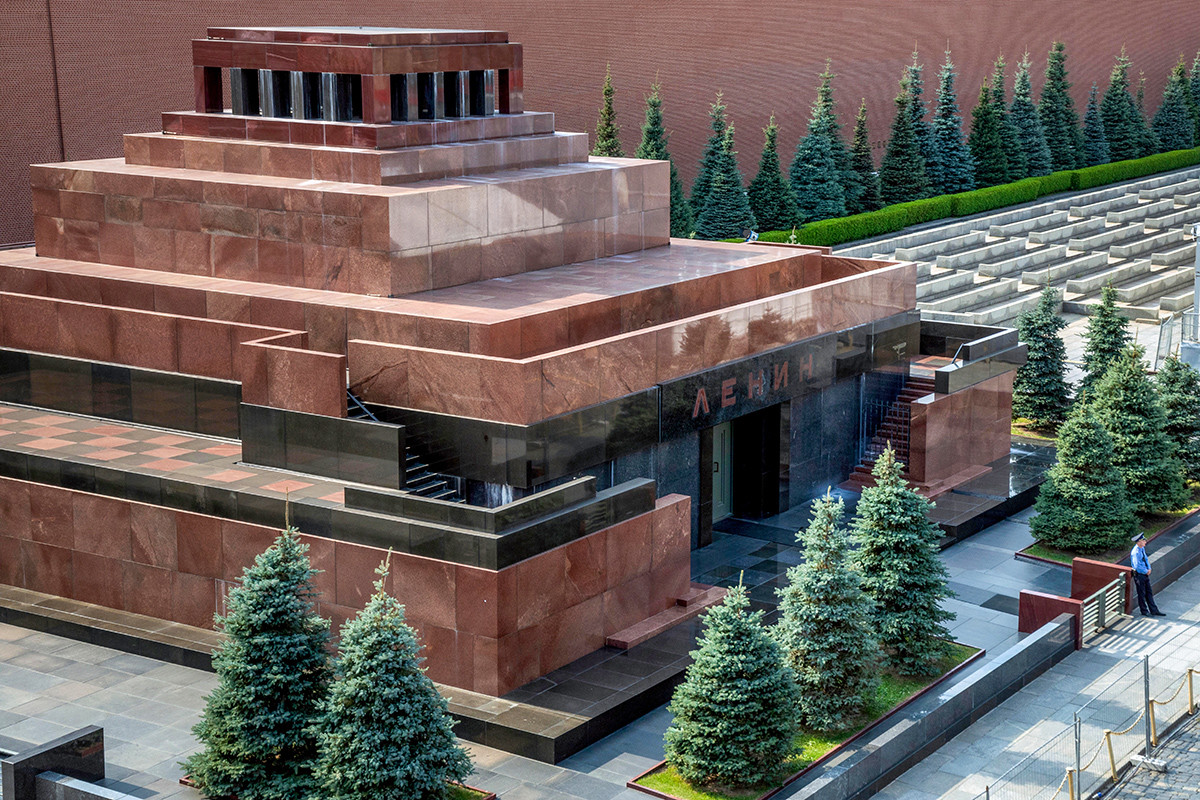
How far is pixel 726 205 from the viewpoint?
43781mm

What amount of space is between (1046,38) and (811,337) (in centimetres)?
4839

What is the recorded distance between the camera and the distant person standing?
2202 cm

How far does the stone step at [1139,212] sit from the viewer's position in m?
55.0

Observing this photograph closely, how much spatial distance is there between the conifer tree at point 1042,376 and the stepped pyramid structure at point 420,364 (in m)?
3.18

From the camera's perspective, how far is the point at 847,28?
56250 millimetres

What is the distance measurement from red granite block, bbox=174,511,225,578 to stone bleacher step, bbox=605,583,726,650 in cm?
505

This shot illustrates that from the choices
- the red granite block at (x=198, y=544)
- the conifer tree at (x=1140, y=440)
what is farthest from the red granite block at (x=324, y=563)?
the conifer tree at (x=1140, y=440)

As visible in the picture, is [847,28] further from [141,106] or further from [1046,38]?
[141,106]

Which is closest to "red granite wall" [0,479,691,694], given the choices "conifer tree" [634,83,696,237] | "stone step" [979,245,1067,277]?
"conifer tree" [634,83,696,237]

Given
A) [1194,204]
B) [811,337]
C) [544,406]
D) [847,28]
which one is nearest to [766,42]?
[847,28]

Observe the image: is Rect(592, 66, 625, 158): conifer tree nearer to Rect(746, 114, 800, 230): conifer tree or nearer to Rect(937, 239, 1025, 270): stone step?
Result: Rect(746, 114, 800, 230): conifer tree

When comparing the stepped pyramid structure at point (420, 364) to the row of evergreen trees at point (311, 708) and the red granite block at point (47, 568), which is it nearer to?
the red granite block at point (47, 568)

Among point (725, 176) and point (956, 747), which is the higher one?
point (725, 176)

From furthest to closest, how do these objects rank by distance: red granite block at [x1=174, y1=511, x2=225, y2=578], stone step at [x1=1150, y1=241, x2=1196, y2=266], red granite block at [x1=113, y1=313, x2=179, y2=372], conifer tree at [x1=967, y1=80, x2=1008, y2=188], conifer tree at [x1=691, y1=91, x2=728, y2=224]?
1. conifer tree at [x1=967, y1=80, x2=1008, y2=188]
2. stone step at [x1=1150, y1=241, x2=1196, y2=266]
3. conifer tree at [x1=691, y1=91, x2=728, y2=224]
4. red granite block at [x1=113, y1=313, x2=179, y2=372]
5. red granite block at [x1=174, y1=511, x2=225, y2=578]
